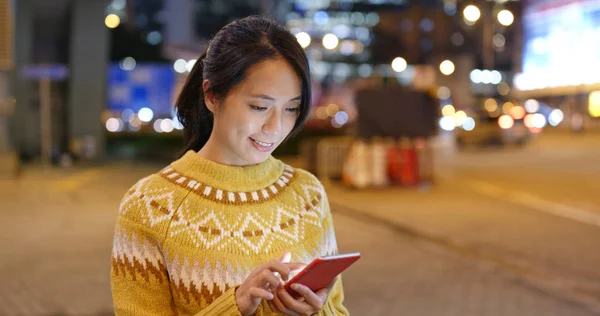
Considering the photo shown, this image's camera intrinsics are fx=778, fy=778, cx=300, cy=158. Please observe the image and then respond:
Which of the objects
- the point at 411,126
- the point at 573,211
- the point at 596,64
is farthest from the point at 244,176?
the point at 596,64

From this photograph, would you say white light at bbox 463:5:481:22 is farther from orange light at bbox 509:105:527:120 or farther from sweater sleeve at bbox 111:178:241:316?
sweater sleeve at bbox 111:178:241:316

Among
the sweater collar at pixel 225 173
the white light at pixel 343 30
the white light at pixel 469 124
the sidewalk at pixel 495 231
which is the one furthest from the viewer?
the white light at pixel 343 30

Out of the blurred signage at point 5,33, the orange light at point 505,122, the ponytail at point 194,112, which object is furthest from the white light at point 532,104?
the ponytail at point 194,112

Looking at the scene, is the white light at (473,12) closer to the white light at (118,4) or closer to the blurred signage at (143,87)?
the white light at (118,4)

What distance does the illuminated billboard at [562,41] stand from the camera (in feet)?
130

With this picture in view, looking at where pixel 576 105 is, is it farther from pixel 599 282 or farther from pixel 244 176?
pixel 244 176

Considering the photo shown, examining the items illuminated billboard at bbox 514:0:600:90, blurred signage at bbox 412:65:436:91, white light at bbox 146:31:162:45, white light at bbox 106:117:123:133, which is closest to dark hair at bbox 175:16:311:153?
blurred signage at bbox 412:65:436:91

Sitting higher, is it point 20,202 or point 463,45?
point 463,45

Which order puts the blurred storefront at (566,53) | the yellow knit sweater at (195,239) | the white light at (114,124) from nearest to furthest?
1. the yellow knit sweater at (195,239)
2. the white light at (114,124)
3. the blurred storefront at (566,53)

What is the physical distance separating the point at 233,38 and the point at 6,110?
16914 millimetres

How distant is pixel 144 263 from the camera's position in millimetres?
2072

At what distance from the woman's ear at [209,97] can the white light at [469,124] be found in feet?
98.7

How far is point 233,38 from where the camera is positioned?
2.18 m

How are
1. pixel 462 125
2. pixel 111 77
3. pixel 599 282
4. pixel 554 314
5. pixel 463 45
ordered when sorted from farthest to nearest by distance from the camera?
pixel 462 125, pixel 463 45, pixel 111 77, pixel 599 282, pixel 554 314
